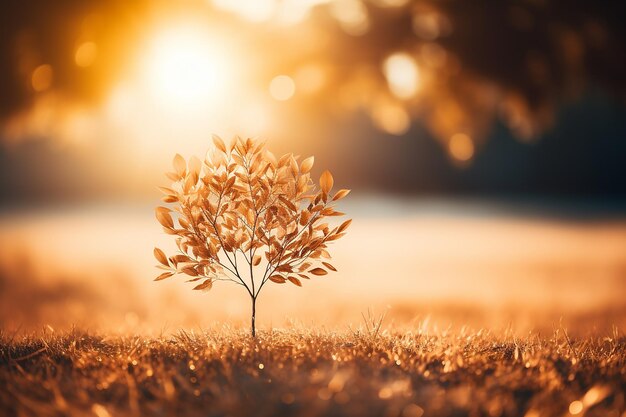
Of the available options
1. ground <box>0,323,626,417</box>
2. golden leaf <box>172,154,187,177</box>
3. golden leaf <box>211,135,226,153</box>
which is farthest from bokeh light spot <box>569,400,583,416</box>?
golden leaf <box>172,154,187,177</box>

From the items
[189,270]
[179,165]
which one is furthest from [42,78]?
[189,270]

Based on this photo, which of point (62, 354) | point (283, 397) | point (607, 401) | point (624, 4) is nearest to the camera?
point (283, 397)

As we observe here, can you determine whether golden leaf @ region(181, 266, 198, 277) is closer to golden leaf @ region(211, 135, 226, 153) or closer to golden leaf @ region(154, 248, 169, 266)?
golden leaf @ region(154, 248, 169, 266)

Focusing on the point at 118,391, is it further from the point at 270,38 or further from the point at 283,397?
the point at 270,38

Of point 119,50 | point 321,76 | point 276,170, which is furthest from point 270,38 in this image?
point 276,170

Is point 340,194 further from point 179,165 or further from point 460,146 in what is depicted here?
point 460,146

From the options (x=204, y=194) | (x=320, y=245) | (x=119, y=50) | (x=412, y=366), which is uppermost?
(x=119, y=50)

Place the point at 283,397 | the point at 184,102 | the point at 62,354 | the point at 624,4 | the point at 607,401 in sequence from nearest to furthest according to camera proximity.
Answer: the point at 283,397 → the point at 607,401 → the point at 62,354 → the point at 624,4 → the point at 184,102
